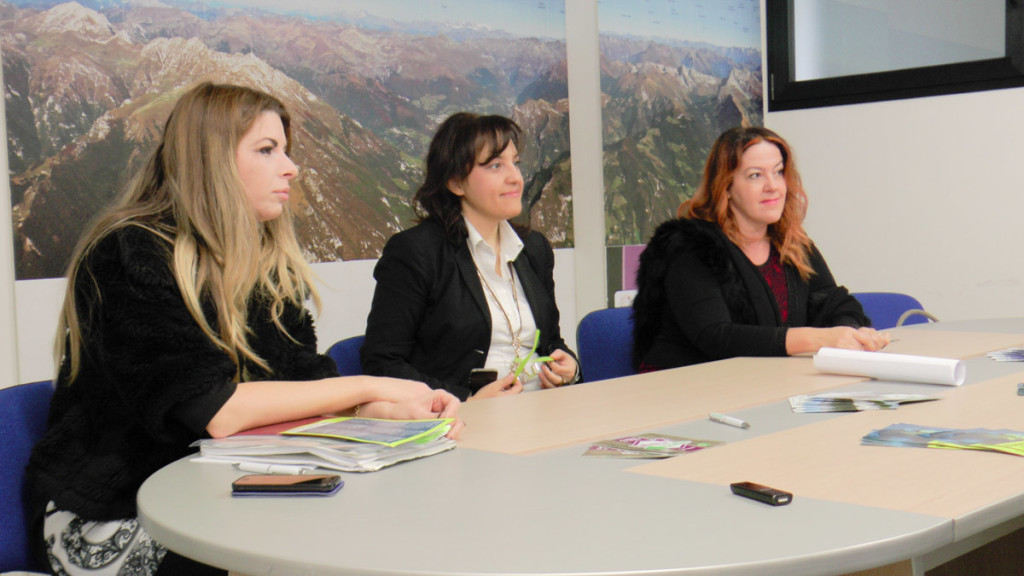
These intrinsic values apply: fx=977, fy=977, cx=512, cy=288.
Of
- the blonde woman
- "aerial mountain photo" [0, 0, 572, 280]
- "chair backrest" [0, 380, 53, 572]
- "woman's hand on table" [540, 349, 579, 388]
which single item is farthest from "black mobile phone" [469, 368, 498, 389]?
"chair backrest" [0, 380, 53, 572]

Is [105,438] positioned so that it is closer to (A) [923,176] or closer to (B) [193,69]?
(B) [193,69]

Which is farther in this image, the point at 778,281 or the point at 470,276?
the point at 778,281

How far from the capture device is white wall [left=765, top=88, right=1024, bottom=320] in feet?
14.1

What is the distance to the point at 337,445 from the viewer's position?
151 cm

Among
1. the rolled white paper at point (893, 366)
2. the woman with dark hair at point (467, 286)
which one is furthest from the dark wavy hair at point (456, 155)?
the rolled white paper at point (893, 366)

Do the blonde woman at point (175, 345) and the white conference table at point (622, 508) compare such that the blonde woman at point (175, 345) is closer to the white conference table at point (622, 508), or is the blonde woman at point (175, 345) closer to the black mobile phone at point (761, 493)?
the white conference table at point (622, 508)

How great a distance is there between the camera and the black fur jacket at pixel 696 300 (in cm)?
290

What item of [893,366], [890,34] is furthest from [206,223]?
[890,34]

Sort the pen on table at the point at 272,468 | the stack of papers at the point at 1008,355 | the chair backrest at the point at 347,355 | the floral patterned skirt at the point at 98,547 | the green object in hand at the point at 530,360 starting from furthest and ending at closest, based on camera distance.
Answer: the chair backrest at the point at 347,355 < the green object in hand at the point at 530,360 < the stack of papers at the point at 1008,355 < the floral patterned skirt at the point at 98,547 < the pen on table at the point at 272,468

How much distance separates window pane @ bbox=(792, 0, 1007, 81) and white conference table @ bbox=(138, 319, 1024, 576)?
10.4 feet

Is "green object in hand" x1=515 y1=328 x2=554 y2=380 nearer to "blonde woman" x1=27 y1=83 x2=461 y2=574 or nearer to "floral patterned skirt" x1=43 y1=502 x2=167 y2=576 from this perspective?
"blonde woman" x1=27 y1=83 x2=461 y2=574

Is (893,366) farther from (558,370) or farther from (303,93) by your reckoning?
(303,93)

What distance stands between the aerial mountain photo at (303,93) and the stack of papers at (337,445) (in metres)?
1.59

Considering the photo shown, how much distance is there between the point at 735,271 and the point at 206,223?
5.62ft
